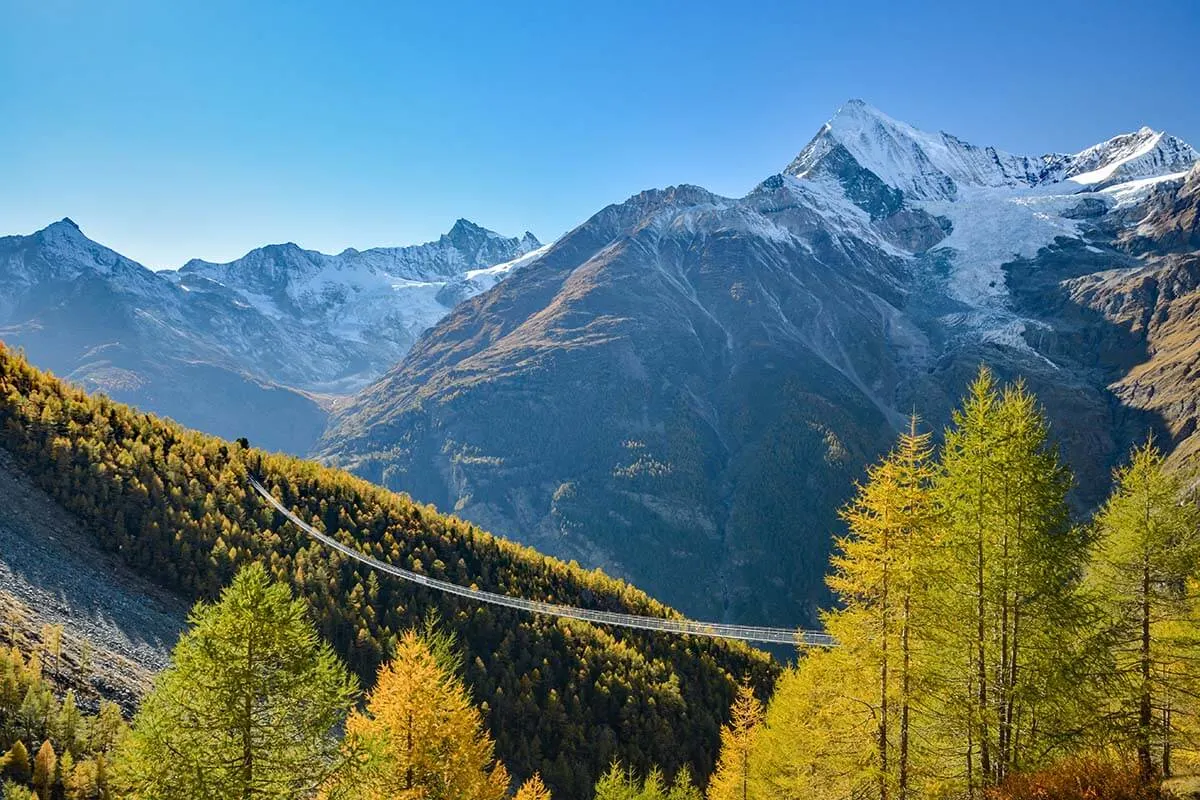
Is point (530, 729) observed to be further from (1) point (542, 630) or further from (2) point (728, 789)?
(2) point (728, 789)

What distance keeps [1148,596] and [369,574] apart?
157 feet

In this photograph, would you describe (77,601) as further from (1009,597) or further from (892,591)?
(1009,597)

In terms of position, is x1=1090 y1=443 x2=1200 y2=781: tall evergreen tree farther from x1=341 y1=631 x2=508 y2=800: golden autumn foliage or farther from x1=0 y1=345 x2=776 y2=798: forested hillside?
x1=0 y1=345 x2=776 y2=798: forested hillside

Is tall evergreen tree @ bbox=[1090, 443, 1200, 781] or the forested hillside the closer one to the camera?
tall evergreen tree @ bbox=[1090, 443, 1200, 781]

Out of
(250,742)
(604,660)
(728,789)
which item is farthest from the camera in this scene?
(604,660)

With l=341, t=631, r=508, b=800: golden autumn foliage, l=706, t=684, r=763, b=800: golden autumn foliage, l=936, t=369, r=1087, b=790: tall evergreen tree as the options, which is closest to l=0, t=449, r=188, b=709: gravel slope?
l=341, t=631, r=508, b=800: golden autumn foliage

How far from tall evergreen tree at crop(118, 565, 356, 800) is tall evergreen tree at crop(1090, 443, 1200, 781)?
19.0 metres

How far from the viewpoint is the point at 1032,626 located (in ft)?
56.4

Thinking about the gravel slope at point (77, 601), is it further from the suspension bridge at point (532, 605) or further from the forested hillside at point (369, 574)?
the suspension bridge at point (532, 605)

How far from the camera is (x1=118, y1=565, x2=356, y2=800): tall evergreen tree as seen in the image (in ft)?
39.7

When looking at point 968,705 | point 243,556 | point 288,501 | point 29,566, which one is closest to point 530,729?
point 243,556

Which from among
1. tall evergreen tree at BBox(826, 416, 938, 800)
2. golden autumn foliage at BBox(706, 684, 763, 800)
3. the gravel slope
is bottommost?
golden autumn foliage at BBox(706, 684, 763, 800)

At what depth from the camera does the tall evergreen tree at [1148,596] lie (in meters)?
17.9

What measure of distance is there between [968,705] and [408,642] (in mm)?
15462
